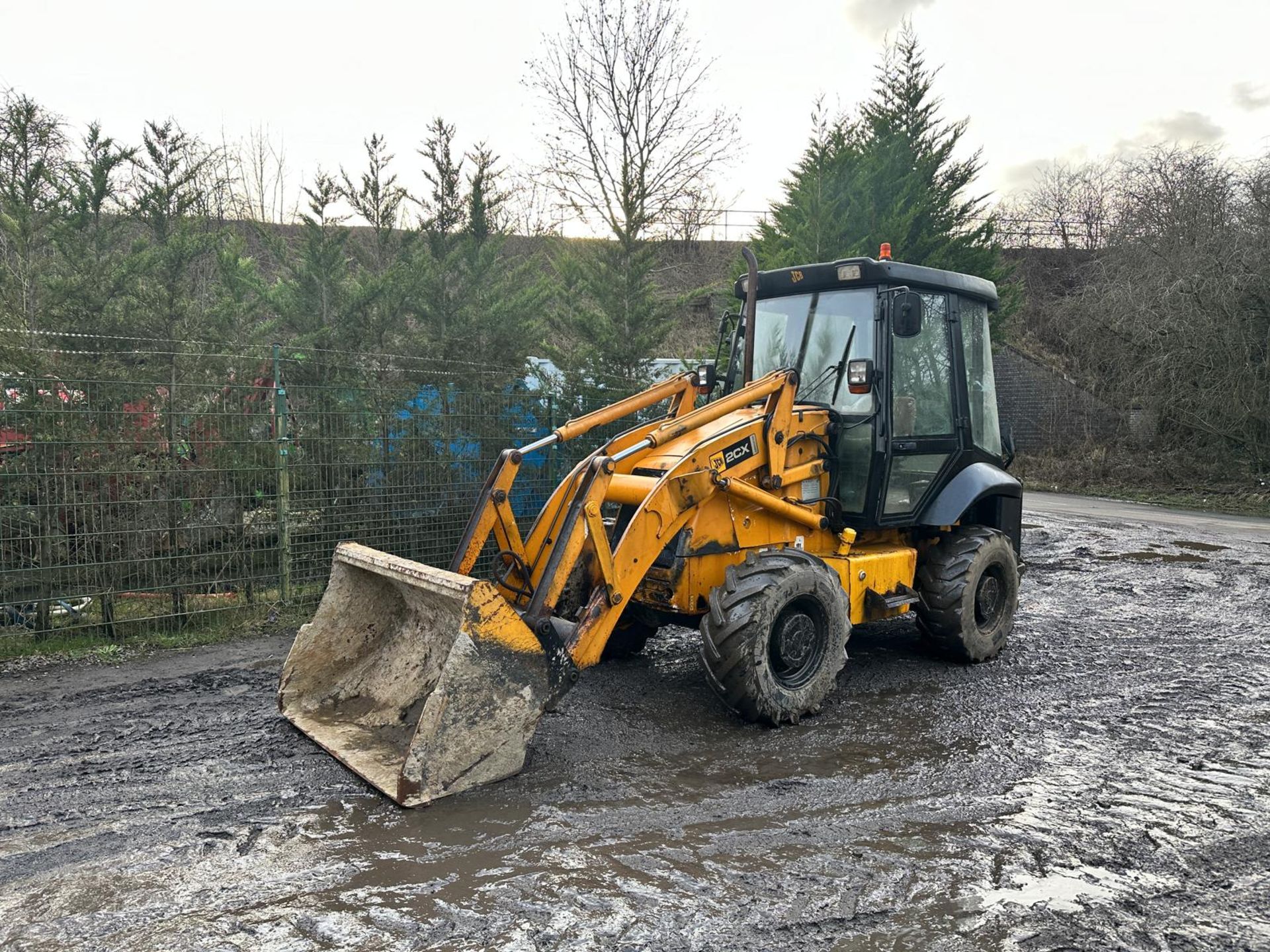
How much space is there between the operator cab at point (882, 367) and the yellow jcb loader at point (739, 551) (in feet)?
0.05

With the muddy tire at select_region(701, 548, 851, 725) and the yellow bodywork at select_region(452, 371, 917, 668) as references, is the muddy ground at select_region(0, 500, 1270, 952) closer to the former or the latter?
the muddy tire at select_region(701, 548, 851, 725)

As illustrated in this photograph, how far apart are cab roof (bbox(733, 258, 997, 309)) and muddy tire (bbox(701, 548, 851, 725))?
6.27 feet

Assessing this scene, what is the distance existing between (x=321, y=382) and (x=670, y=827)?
236 inches

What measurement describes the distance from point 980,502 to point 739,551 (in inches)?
99.2

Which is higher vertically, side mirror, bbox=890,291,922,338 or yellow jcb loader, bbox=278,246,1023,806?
side mirror, bbox=890,291,922,338

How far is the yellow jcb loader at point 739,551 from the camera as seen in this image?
13.5ft

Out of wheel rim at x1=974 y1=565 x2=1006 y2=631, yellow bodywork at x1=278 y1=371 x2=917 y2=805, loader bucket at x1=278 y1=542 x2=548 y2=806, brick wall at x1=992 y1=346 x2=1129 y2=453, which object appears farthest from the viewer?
brick wall at x1=992 y1=346 x2=1129 y2=453

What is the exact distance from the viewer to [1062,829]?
3746 mm

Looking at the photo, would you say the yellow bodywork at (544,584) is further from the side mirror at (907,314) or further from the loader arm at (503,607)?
the side mirror at (907,314)

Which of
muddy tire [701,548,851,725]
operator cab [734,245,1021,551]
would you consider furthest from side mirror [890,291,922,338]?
muddy tire [701,548,851,725]

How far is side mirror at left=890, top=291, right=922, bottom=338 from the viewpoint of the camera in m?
5.60

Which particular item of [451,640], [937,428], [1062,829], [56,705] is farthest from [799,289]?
[56,705]

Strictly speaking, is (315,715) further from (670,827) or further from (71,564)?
(71,564)

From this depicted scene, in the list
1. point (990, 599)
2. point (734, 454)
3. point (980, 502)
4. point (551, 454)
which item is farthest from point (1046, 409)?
point (734, 454)
